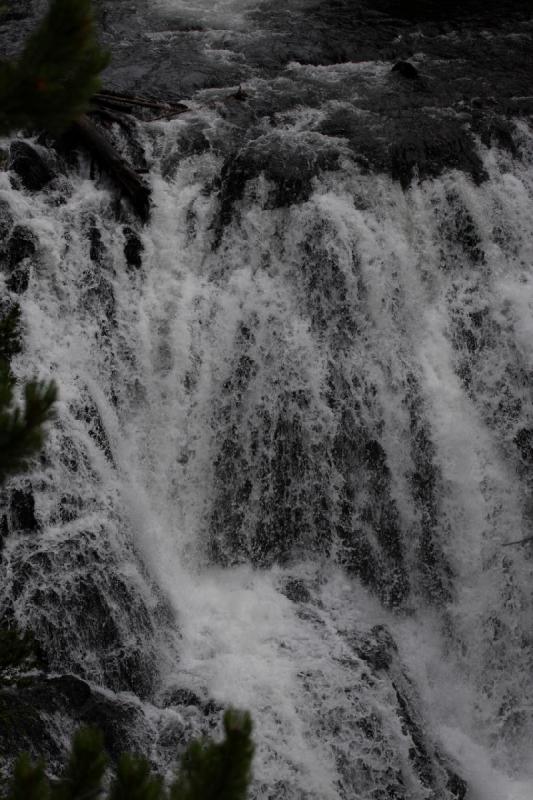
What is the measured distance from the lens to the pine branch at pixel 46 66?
306 centimetres

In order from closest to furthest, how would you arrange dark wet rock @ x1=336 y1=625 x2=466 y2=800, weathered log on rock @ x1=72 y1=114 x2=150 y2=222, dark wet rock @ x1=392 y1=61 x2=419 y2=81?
dark wet rock @ x1=336 y1=625 x2=466 y2=800
weathered log on rock @ x1=72 y1=114 x2=150 y2=222
dark wet rock @ x1=392 y1=61 x2=419 y2=81

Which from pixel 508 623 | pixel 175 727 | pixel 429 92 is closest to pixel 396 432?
pixel 508 623

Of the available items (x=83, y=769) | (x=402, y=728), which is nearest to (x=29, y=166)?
(x=402, y=728)

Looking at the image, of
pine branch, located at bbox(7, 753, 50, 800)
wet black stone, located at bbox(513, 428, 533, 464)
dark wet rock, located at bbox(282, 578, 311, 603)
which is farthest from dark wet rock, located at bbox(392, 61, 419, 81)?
pine branch, located at bbox(7, 753, 50, 800)

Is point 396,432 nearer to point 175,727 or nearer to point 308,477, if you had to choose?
point 308,477

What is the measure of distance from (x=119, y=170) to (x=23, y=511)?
4.17 m

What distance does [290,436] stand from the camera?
8570 mm

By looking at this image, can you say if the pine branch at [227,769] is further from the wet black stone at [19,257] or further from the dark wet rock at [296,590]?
the wet black stone at [19,257]

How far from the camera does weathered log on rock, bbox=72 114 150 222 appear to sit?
920cm

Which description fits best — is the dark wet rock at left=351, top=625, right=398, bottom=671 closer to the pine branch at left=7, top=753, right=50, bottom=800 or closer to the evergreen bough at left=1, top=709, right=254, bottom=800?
the evergreen bough at left=1, top=709, right=254, bottom=800

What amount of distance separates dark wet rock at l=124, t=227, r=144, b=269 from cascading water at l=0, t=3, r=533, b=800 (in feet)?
0.10

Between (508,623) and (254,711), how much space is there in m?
2.85

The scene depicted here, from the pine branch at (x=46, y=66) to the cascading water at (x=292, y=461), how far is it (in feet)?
14.7

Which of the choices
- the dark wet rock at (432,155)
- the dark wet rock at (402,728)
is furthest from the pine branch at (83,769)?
the dark wet rock at (432,155)
